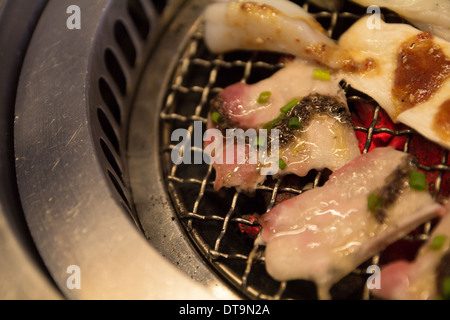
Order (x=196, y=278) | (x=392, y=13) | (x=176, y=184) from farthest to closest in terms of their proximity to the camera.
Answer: (x=392, y=13)
(x=176, y=184)
(x=196, y=278)

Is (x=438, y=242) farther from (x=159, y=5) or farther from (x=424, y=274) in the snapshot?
(x=159, y=5)

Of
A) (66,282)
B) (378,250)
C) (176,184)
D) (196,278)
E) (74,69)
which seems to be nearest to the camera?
(66,282)

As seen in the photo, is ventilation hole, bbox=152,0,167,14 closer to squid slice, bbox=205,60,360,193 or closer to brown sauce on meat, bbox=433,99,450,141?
squid slice, bbox=205,60,360,193

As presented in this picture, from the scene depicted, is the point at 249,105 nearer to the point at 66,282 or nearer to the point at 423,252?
the point at 423,252

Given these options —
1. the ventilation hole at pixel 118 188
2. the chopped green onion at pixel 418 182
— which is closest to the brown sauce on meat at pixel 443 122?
the chopped green onion at pixel 418 182

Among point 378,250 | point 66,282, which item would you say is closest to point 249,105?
point 378,250

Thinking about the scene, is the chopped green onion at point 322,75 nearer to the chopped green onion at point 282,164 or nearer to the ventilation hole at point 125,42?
the chopped green onion at point 282,164
